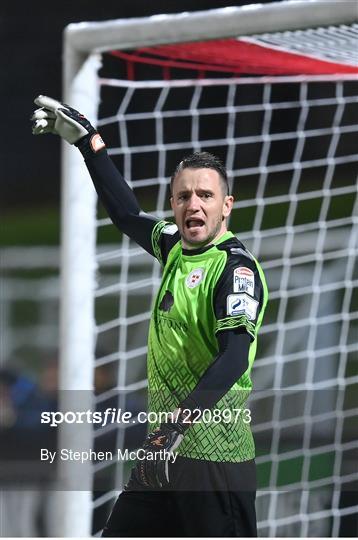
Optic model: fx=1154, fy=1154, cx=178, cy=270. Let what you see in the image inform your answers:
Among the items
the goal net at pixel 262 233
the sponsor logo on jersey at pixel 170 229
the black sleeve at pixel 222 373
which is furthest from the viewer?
the goal net at pixel 262 233

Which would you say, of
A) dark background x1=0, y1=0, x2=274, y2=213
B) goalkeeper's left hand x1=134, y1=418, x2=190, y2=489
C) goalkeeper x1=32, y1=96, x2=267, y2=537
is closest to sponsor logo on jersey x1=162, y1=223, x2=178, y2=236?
goalkeeper x1=32, y1=96, x2=267, y2=537

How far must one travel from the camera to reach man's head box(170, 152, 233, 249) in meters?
2.37

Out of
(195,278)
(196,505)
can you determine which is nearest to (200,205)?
(195,278)

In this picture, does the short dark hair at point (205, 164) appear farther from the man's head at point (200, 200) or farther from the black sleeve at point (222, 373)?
the black sleeve at point (222, 373)

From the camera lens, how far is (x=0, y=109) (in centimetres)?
813

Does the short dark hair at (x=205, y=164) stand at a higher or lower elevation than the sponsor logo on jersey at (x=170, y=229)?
higher

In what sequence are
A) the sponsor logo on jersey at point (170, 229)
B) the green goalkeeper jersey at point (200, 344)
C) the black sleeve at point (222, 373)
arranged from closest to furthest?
1. the black sleeve at point (222, 373)
2. the green goalkeeper jersey at point (200, 344)
3. the sponsor logo on jersey at point (170, 229)

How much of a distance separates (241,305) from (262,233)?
8.54 feet

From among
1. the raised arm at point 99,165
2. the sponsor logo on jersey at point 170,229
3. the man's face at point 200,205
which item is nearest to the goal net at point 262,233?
the raised arm at point 99,165

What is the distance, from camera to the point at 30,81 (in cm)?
809

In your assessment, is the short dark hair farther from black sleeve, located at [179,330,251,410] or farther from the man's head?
black sleeve, located at [179,330,251,410]

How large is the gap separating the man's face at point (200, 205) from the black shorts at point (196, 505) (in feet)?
1.53

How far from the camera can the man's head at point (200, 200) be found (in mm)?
2371

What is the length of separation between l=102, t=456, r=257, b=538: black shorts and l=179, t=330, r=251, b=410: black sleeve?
210 mm
